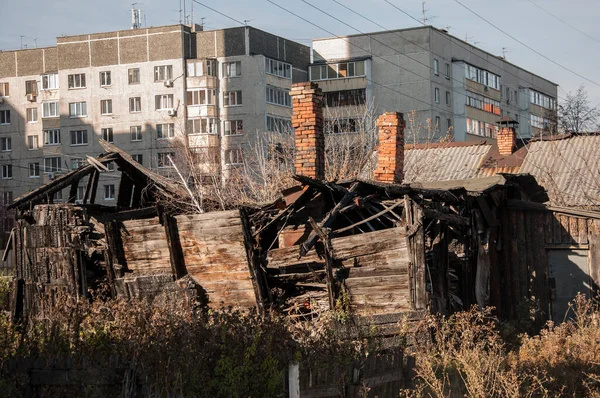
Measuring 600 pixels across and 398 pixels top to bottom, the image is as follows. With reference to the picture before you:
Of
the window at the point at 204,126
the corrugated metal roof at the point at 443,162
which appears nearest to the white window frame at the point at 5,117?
the window at the point at 204,126

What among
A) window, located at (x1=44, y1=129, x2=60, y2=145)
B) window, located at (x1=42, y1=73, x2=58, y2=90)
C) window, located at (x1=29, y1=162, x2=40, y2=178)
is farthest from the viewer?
window, located at (x1=29, y1=162, x2=40, y2=178)

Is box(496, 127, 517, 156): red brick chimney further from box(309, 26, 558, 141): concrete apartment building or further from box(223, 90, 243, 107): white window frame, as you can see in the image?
box(223, 90, 243, 107): white window frame

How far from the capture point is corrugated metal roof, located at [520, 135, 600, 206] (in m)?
22.5

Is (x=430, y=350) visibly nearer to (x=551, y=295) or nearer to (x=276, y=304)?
(x=276, y=304)

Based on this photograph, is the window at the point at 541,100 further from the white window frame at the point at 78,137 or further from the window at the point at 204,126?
the white window frame at the point at 78,137

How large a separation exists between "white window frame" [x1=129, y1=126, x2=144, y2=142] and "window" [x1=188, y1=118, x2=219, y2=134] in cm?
417

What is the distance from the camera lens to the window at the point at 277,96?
60.9 m

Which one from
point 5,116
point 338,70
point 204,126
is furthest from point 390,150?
point 5,116

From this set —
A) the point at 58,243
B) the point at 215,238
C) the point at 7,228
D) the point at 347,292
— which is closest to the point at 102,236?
the point at 58,243

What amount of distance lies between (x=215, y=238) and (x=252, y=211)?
99cm

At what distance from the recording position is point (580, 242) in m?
19.7

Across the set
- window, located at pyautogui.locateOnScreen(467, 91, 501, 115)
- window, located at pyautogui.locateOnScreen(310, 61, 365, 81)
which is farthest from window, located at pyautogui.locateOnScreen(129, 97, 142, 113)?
window, located at pyautogui.locateOnScreen(467, 91, 501, 115)

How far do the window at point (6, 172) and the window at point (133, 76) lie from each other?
45.5 feet

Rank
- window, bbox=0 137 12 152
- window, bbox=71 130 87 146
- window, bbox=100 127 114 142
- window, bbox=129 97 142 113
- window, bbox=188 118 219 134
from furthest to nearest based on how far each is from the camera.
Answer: window, bbox=0 137 12 152 < window, bbox=71 130 87 146 < window, bbox=100 127 114 142 < window, bbox=129 97 142 113 < window, bbox=188 118 219 134
